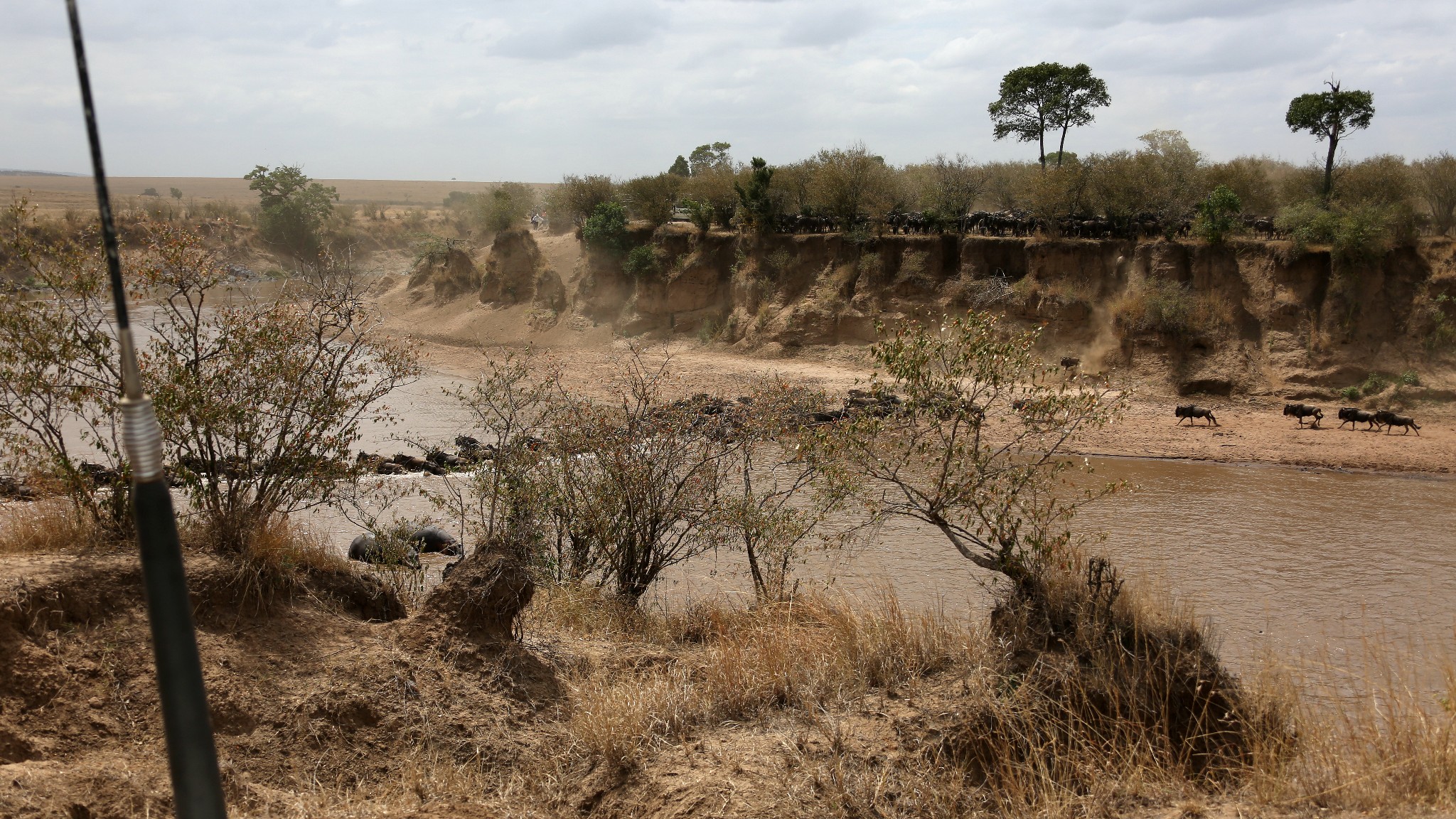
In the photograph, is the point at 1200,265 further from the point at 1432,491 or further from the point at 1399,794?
the point at 1399,794

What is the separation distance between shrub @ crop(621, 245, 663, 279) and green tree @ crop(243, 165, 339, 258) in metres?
25.1

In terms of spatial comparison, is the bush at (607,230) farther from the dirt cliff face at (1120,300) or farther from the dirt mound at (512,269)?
the dirt mound at (512,269)

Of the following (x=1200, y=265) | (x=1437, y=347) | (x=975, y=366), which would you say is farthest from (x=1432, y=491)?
(x=975, y=366)

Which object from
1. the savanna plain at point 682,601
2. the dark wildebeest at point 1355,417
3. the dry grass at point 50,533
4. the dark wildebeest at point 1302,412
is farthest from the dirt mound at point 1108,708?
the dark wildebeest at point 1355,417

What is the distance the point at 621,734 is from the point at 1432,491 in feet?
64.9

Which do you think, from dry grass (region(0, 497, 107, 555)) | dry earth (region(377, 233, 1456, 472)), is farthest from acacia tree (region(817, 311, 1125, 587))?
dry grass (region(0, 497, 107, 555))

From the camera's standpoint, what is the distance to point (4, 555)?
259 inches

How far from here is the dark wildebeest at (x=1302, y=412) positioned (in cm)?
2239

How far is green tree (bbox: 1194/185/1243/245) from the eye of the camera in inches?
1072

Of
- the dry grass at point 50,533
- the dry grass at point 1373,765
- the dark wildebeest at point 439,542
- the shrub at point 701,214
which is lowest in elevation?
the dark wildebeest at point 439,542

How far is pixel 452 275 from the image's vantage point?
43.8 metres

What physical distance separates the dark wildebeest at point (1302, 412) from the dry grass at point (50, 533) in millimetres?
24394

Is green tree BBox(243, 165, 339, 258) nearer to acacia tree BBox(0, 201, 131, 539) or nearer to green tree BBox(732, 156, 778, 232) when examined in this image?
green tree BBox(732, 156, 778, 232)

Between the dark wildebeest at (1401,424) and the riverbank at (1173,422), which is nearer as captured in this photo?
the riverbank at (1173,422)
